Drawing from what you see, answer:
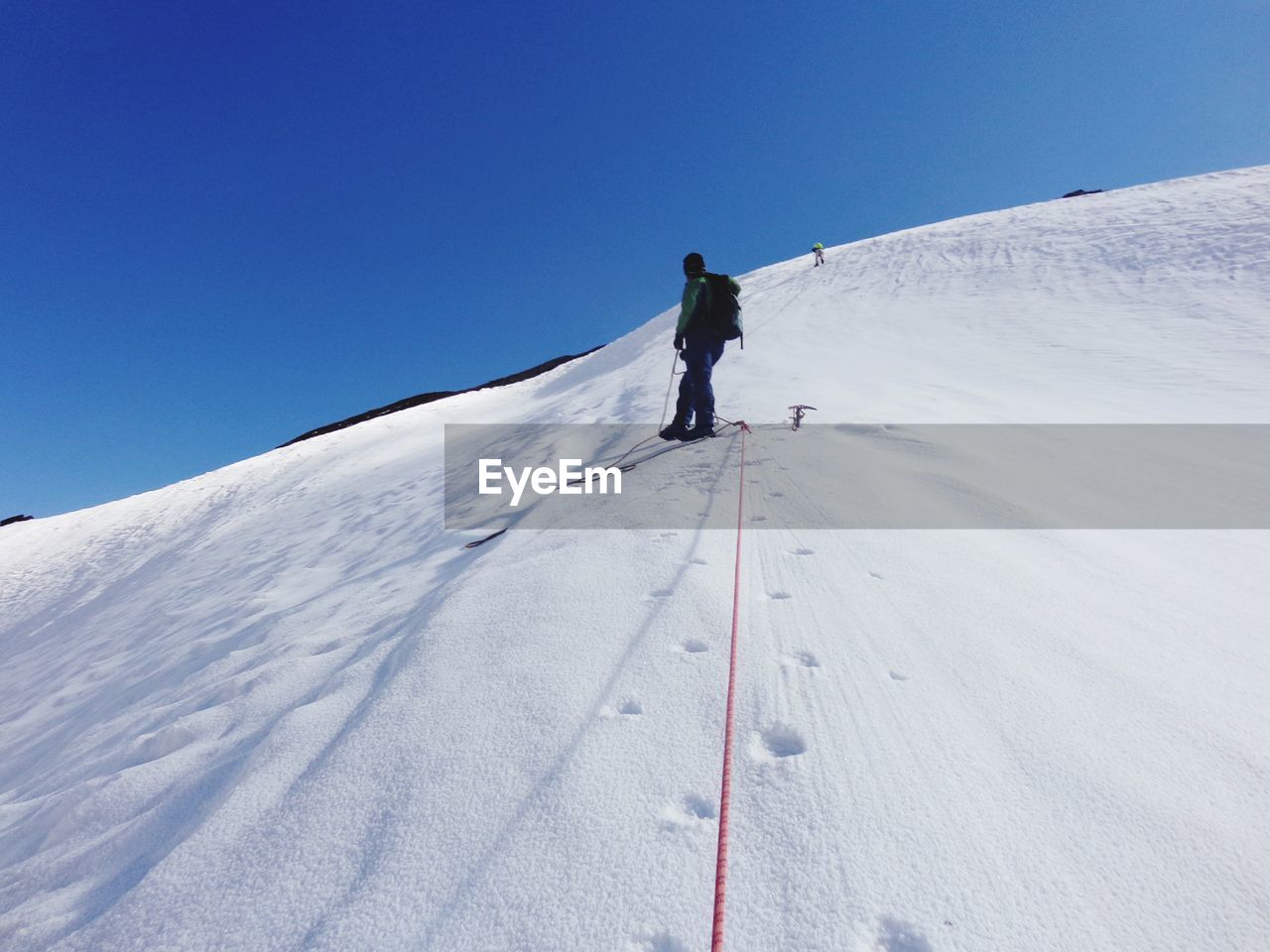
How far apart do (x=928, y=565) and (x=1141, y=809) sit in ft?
5.43

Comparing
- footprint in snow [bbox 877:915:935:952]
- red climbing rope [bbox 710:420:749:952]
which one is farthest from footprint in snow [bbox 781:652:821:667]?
footprint in snow [bbox 877:915:935:952]

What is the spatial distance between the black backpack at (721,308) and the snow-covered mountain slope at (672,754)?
1.54 m

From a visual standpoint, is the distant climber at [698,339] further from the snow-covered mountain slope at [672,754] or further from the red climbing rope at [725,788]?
the red climbing rope at [725,788]

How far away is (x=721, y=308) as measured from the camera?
5934 millimetres

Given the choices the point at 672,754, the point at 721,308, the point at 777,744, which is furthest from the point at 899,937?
the point at 721,308

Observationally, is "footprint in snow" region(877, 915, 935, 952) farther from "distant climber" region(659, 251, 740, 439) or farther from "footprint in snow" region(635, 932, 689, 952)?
"distant climber" region(659, 251, 740, 439)

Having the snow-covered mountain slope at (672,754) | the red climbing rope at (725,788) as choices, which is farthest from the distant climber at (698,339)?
the red climbing rope at (725,788)

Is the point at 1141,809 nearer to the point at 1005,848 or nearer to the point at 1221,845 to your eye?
the point at 1221,845

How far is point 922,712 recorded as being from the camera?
6.95ft

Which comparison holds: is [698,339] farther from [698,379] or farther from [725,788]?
[725,788]

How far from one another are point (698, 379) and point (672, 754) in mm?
4644

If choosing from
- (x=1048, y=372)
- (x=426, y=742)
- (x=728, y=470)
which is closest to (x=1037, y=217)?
(x=1048, y=372)

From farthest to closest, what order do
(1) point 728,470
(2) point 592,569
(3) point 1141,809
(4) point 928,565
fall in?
(1) point 728,470 → (2) point 592,569 → (4) point 928,565 → (3) point 1141,809

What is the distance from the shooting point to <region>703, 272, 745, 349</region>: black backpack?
5.86m
